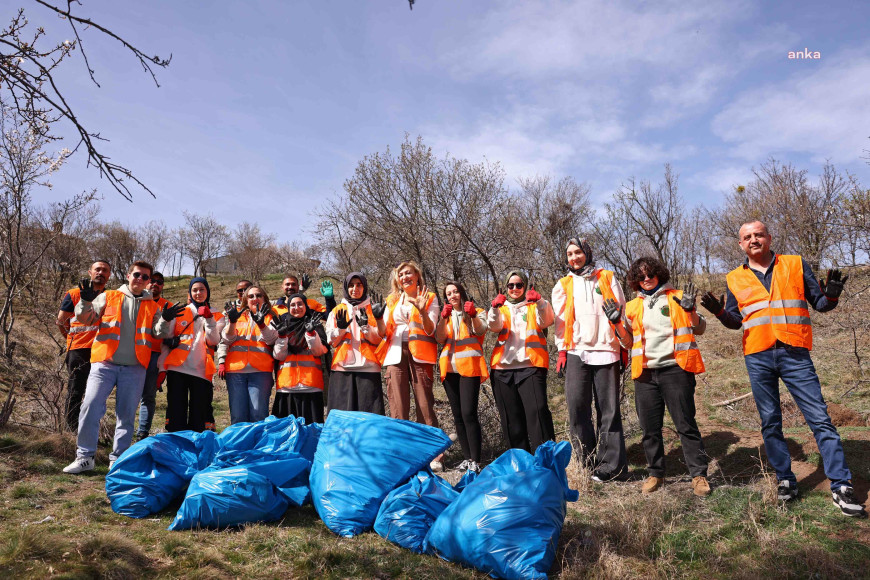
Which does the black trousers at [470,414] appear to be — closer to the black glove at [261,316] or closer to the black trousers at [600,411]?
the black trousers at [600,411]

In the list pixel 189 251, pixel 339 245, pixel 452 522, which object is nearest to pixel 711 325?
pixel 339 245

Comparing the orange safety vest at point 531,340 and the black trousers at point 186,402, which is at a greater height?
the orange safety vest at point 531,340

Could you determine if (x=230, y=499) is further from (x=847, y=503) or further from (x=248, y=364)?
(x=847, y=503)

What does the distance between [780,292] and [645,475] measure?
6.12ft

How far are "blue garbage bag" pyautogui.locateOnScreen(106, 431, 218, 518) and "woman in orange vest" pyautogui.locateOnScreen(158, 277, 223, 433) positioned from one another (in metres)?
1.47

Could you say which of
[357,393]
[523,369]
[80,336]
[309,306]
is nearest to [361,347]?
[357,393]

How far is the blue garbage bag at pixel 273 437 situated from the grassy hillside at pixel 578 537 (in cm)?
45

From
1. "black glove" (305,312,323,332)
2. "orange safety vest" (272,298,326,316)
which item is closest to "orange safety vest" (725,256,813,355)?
"black glove" (305,312,323,332)

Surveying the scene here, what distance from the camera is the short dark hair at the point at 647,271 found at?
4223 millimetres

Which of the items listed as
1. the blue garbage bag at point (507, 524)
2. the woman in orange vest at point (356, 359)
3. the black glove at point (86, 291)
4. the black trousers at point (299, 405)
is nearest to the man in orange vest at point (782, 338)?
the blue garbage bag at point (507, 524)

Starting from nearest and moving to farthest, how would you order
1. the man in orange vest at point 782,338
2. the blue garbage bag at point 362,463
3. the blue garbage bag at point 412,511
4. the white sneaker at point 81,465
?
the blue garbage bag at point 412,511, the blue garbage bag at point 362,463, the man in orange vest at point 782,338, the white sneaker at point 81,465

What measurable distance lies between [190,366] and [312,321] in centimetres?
128

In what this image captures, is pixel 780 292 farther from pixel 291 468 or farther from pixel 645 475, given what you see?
pixel 291 468

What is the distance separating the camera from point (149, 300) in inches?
201
